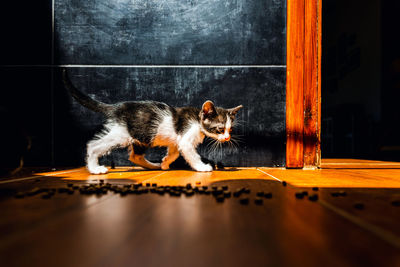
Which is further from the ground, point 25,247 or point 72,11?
point 72,11

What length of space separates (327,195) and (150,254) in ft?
3.41

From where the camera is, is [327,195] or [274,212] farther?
[327,195]

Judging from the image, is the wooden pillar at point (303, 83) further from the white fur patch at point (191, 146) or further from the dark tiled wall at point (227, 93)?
the white fur patch at point (191, 146)

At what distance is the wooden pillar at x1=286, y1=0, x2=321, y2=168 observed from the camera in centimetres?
270

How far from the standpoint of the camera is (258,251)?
585 millimetres

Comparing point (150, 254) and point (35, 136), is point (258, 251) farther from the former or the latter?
point (35, 136)

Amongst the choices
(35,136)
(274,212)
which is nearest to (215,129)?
(274,212)

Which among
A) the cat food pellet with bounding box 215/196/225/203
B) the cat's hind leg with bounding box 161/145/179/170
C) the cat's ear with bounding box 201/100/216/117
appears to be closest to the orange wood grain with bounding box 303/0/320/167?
the cat's ear with bounding box 201/100/216/117

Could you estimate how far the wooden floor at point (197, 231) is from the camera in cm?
55

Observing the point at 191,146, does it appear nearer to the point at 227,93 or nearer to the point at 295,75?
the point at 227,93

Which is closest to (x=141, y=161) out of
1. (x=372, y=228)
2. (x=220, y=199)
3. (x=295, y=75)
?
(x=220, y=199)

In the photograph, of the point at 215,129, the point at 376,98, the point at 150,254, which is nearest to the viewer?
the point at 150,254

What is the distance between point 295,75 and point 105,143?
200cm

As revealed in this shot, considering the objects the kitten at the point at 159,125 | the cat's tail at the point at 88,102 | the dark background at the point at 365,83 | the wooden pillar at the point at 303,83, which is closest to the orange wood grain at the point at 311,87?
the wooden pillar at the point at 303,83
